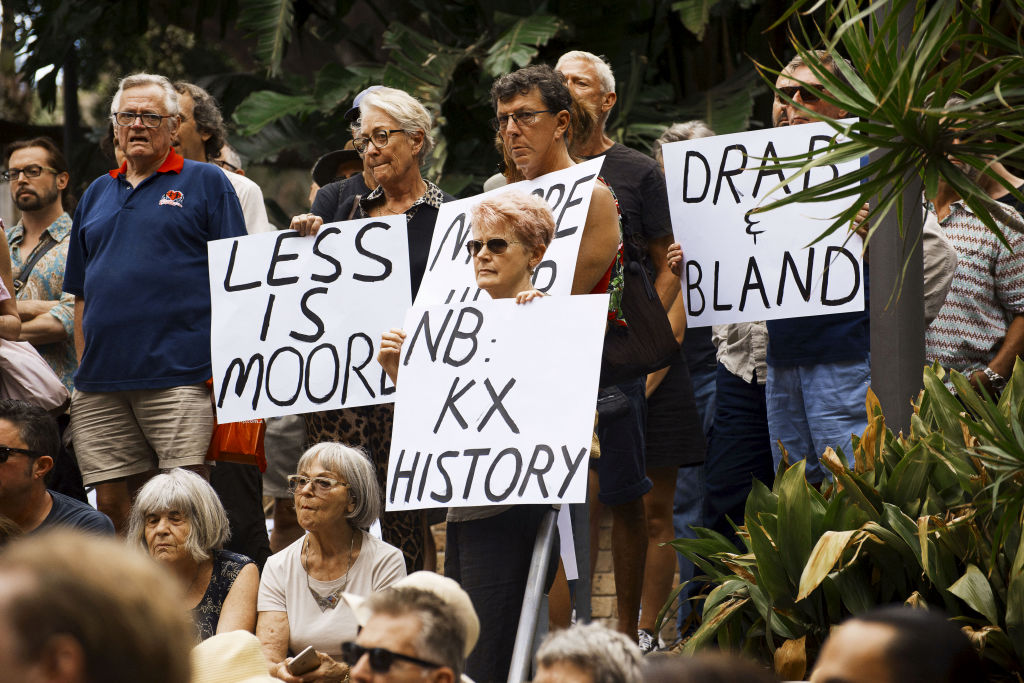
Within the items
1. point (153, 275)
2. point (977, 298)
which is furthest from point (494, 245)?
point (977, 298)

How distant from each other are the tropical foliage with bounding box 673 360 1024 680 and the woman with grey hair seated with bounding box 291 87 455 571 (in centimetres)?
140

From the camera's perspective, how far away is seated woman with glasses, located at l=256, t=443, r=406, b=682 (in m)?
5.29

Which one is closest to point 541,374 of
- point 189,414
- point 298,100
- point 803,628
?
point 803,628

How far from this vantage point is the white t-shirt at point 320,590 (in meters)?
5.27

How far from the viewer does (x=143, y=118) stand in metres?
5.96

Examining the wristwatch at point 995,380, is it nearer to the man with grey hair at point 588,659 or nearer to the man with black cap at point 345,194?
the man with black cap at point 345,194

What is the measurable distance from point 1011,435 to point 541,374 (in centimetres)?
147

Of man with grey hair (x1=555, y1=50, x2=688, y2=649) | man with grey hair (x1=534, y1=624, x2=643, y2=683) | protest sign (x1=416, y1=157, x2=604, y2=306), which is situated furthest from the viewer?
man with grey hair (x1=555, y1=50, x2=688, y2=649)

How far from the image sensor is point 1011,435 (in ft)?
14.9

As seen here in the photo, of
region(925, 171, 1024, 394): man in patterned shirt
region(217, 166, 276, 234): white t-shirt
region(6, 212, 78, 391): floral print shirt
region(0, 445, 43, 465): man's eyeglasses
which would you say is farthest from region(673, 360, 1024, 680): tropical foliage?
region(6, 212, 78, 391): floral print shirt

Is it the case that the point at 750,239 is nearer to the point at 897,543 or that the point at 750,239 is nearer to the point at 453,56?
the point at 897,543

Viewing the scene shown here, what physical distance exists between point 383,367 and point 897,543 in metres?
1.80

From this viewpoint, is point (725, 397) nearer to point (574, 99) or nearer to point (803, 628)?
point (574, 99)

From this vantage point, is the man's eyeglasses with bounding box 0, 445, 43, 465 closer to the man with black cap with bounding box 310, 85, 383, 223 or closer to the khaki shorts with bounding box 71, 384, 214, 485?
the khaki shorts with bounding box 71, 384, 214, 485
